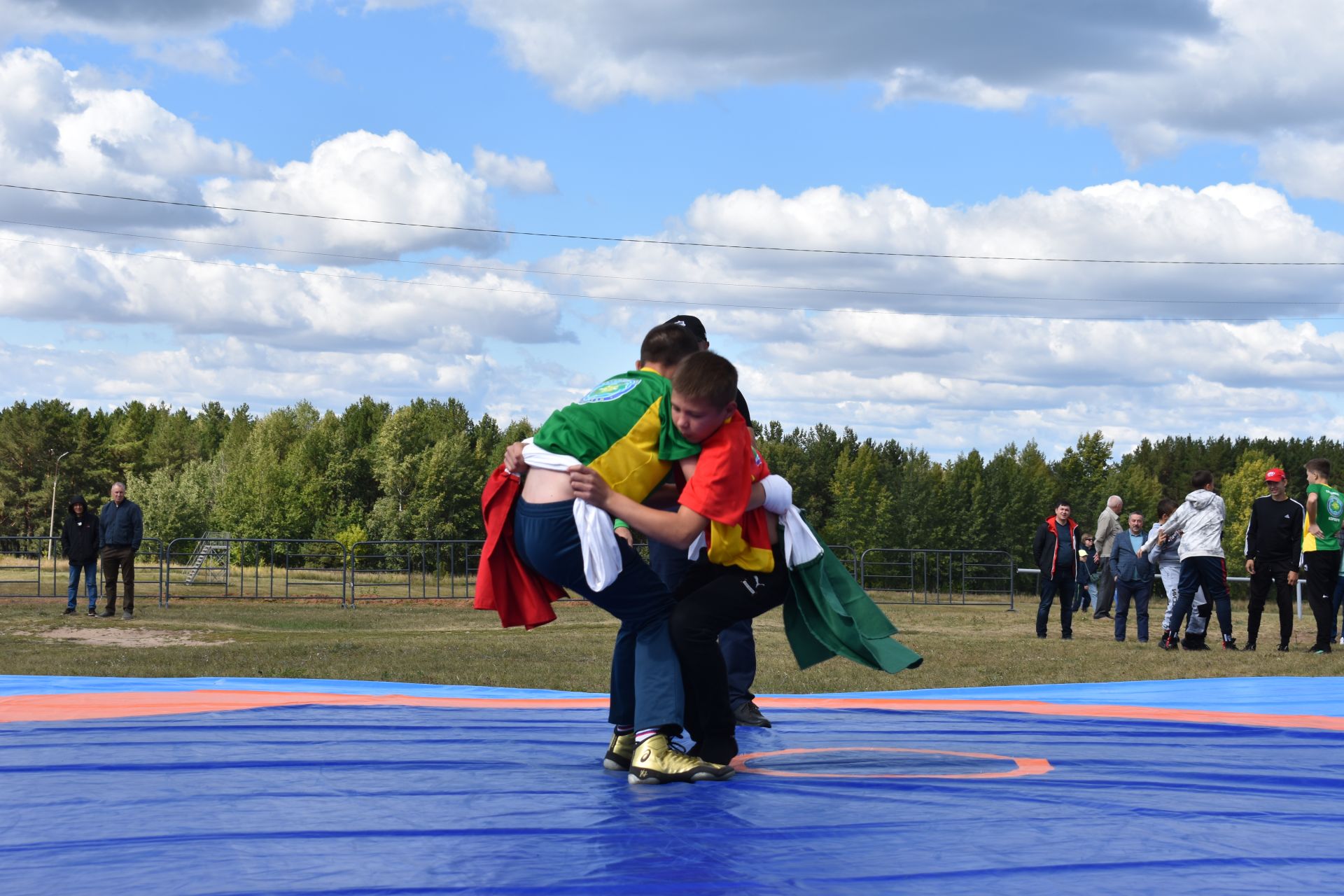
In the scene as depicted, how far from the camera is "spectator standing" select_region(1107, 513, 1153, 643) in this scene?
543 inches

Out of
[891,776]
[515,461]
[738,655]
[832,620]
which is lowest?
[891,776]

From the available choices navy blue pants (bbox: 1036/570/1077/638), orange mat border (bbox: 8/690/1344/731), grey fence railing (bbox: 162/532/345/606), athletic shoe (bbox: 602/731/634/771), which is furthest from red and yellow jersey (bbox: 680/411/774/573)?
grey fence railing (bbox: 162/532/345/606)

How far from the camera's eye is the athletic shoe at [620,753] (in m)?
3.68

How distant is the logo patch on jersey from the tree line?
73.0 metres

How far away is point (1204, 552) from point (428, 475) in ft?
233

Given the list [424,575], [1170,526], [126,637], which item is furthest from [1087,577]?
[126,637]

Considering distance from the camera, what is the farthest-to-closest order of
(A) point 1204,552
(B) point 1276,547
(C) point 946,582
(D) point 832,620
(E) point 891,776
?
(C) point 946,582
(A) point 1204,552
(B) point 1276,547
(D) point 832,620
(E) point 891,776

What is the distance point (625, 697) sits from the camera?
3854mm

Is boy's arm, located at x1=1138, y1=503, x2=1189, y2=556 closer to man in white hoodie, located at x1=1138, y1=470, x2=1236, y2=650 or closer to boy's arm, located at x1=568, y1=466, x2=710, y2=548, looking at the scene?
man in white hoodie, located at x1=1138, y1=470, x2=1236, y2=650

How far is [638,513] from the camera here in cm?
345

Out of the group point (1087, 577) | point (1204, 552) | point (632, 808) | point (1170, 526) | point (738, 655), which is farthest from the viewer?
point (1087, 577)

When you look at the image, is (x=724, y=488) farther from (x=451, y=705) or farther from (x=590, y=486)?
(x=451, y=705)

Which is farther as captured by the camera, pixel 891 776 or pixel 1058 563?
pixel 1058 563

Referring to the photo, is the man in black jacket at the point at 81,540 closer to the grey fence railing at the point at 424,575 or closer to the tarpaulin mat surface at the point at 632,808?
the grey fence railing at the point at 424,575
